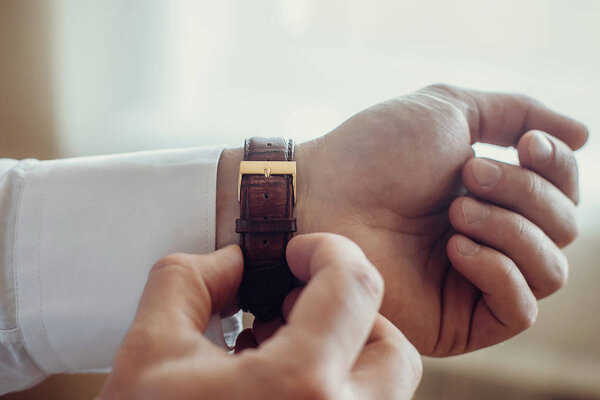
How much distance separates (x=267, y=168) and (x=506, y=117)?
1.16 feet

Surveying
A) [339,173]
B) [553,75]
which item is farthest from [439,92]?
[553,75]

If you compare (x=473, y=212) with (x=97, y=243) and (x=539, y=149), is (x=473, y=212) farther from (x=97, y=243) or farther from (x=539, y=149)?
(x=97, y=243)

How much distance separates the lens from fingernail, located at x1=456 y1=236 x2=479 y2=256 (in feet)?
1.77

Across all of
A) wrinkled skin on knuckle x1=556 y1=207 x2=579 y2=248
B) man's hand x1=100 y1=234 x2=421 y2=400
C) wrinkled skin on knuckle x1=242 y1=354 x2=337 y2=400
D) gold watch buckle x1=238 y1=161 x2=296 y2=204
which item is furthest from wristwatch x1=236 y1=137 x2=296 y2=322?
wrinkled skin on knuckle x1=556 y1=207 x2=579 y2=248

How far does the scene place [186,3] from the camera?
2.85 feet

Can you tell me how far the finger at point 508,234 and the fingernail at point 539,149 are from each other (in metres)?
0.08

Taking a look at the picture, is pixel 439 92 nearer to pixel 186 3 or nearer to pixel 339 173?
pixel 339 173

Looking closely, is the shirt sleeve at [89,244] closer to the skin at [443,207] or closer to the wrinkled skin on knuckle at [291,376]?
the skin at [443,207]

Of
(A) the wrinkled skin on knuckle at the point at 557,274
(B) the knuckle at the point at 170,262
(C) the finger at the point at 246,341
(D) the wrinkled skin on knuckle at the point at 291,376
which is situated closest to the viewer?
(D) the wrinkled skin on knuckle at the point at 291,376

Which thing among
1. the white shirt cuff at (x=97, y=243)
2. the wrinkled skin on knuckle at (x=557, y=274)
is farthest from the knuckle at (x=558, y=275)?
the white shirt cuff at (x=97, y=243)

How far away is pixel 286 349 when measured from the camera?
23cm

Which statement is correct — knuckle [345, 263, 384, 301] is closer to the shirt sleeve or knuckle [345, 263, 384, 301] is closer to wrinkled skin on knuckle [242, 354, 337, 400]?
wrinkled skin on knuckle [242, 354, 337, 400]

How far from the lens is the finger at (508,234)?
54cm

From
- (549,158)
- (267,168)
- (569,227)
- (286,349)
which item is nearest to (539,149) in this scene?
(549,158)
